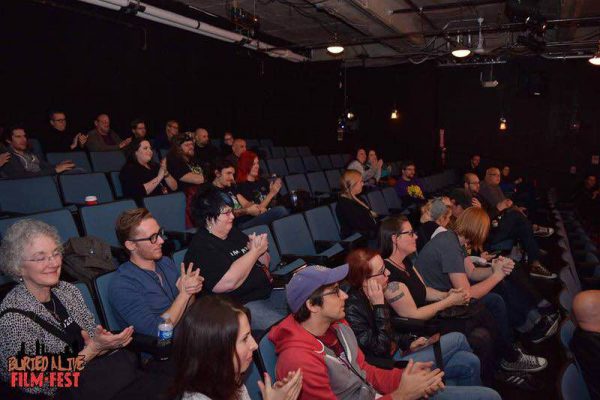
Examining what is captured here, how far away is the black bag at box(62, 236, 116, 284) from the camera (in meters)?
2.50

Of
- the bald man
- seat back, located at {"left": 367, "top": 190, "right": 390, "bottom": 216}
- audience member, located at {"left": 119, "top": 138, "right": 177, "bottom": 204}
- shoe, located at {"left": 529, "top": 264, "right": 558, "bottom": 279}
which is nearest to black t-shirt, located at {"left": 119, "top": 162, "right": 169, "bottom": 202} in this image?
audience member, located at {"left": 119, "top": 138, "right": 177, "bottom": 204}

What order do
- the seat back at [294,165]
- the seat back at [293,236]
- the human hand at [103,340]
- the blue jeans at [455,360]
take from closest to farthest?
1. the human hand at [103,340]
2. the blue jeans at [455,360]
3. the seat back at [293,236]
4. the seat back at [294,165]

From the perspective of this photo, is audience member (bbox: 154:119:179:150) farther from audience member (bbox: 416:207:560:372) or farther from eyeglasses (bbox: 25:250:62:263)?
eyeglasses (bbox: 25:250:62:263)

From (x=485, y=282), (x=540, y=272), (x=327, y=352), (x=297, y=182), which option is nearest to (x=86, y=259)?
(x=327, y=352)

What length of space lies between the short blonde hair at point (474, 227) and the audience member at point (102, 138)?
15.0 ft

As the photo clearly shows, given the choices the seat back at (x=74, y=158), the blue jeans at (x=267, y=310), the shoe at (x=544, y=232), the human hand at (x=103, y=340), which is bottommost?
the shoe at (x=544, y=232)

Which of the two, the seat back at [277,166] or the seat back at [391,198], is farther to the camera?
the seat back at [277,166]

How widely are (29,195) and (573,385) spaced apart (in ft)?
13.6

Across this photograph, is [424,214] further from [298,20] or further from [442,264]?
[298,20]

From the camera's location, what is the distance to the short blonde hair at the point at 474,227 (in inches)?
146

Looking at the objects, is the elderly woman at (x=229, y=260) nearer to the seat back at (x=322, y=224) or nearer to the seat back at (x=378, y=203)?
the seat back at (x=322, y=224)

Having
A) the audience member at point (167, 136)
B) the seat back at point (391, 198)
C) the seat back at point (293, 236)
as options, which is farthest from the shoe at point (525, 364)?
the audience member at point (167, 136)

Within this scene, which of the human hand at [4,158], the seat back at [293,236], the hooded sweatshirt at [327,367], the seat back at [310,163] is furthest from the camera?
the seat back at [310,163]

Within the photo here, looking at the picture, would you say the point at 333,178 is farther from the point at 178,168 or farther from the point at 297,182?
the point at 178,168
